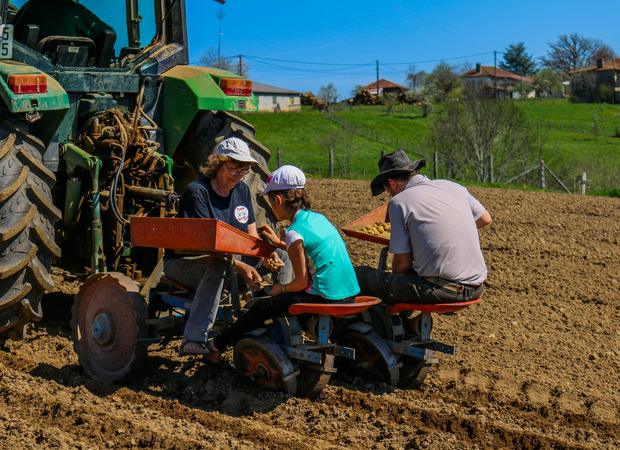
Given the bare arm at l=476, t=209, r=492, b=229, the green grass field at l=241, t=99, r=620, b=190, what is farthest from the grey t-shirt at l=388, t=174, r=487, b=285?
the green grass field at l=241, t=99, r=620, b=190

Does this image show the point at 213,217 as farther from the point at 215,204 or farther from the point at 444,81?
the point at 444,81

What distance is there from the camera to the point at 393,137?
48.7 metres

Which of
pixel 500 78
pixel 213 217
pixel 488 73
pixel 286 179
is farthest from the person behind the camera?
pixel 488 73

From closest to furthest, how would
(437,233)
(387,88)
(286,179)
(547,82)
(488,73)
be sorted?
1. (286,179)
2. (437,233)
3. (547,82)
4. (488,73)
5. (387,88)

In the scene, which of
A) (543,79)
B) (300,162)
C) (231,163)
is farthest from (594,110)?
(231,163)

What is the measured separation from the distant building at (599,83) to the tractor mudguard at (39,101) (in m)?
76.2

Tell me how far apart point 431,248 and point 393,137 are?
45.0m

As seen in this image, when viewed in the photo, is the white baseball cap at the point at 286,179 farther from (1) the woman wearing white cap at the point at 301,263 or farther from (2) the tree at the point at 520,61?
(2) the tree at the point at 520,61

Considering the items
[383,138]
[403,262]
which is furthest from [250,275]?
[383,138]

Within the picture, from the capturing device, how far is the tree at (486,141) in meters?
28.4

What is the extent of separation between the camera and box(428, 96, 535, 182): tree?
93.3 ft

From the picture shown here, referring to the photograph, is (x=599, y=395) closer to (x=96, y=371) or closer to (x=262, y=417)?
(x=262, y=417)

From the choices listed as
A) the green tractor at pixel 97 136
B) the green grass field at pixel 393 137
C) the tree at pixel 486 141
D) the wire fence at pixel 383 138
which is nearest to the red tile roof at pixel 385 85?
the green grass field at pixel 393 137

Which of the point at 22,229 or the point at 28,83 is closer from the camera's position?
the point at 22,229
